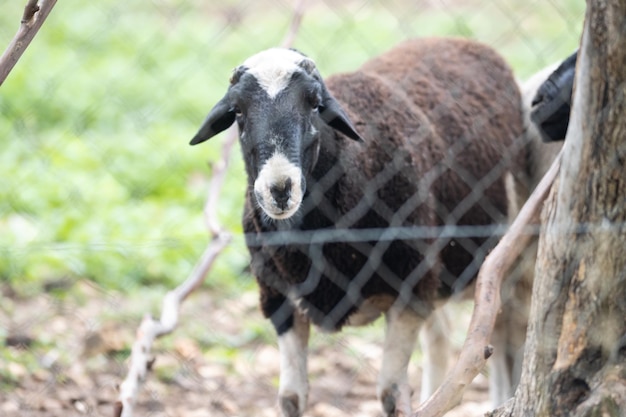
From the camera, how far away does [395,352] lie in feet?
10.8

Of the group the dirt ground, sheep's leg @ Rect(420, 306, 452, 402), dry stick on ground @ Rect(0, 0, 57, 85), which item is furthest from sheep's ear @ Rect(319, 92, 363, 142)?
sheep's leg @ Rect(420, 306, 452, 402)

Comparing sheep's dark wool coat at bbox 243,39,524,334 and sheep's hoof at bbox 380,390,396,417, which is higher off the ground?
sheep's dark wool coat at bbox 243,39,524,334

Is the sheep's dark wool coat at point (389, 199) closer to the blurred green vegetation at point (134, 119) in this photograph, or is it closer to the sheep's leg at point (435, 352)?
the blurred green vegetation at point (134, 119)

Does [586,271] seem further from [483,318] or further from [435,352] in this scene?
[435,352]

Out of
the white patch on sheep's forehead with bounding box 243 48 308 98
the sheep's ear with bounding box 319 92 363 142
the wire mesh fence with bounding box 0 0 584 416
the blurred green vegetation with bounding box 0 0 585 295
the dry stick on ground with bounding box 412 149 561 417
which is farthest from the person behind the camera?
the blurred green vegetation with bounding box 0 0 585 295

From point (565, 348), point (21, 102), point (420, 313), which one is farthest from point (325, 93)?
point (21, 102)

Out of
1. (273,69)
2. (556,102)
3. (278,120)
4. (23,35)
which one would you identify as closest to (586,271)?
(278,120)

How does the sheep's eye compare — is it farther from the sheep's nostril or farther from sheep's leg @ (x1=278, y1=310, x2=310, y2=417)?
sheep's leg @ (x1=278, y1=310, x2=310, y2=417)

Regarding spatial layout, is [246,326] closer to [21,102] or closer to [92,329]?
[92,329]

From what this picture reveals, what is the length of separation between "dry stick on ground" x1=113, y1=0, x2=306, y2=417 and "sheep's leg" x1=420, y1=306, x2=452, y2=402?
108 cm

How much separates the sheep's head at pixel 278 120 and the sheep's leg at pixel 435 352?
1.47m

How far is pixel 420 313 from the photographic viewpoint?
3270mm

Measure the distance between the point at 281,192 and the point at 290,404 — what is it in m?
0.89

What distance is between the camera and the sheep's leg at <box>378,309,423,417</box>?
10.7 feet
